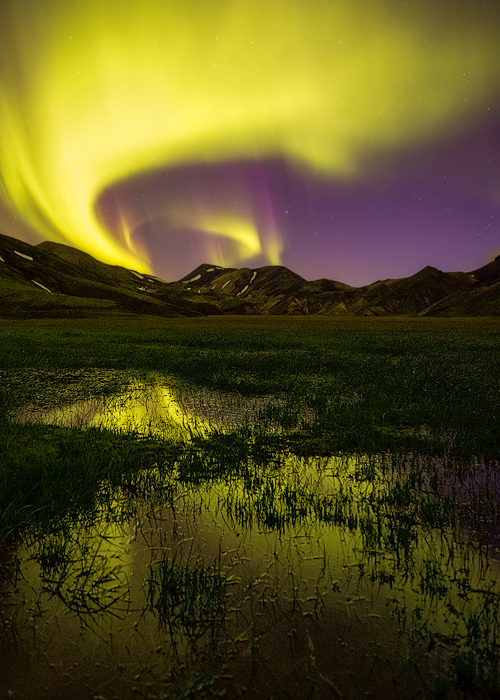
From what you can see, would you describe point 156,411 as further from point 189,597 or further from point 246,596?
point 246,596

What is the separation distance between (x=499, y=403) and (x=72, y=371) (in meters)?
20.2

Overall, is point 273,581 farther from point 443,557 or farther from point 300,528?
A: point 443,557

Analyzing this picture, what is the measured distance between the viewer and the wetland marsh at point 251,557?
3.62 m

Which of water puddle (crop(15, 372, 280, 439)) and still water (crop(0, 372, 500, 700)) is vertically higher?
water puddle (crop(15, 372, 280, 439))

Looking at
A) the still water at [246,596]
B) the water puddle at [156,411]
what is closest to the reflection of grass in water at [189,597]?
the still water at [246,596]

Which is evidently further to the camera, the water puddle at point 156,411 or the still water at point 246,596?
the water puddle at point 156,411

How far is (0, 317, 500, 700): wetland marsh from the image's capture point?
362cm

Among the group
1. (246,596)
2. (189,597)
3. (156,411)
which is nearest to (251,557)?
(246,596)

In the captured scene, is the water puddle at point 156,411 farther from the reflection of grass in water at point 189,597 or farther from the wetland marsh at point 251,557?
the reflection of grass in water at point 189,597

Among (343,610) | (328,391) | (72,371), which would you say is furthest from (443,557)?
(72,371)

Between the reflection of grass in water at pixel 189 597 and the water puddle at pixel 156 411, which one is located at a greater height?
the water puddle at pixel 156 411

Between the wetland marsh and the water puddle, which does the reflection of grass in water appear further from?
the water puddle

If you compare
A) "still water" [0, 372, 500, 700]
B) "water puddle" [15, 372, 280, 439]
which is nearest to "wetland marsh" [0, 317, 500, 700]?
"still water" [0, 372, 500, 700]

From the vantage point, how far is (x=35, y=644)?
12.7 feet
